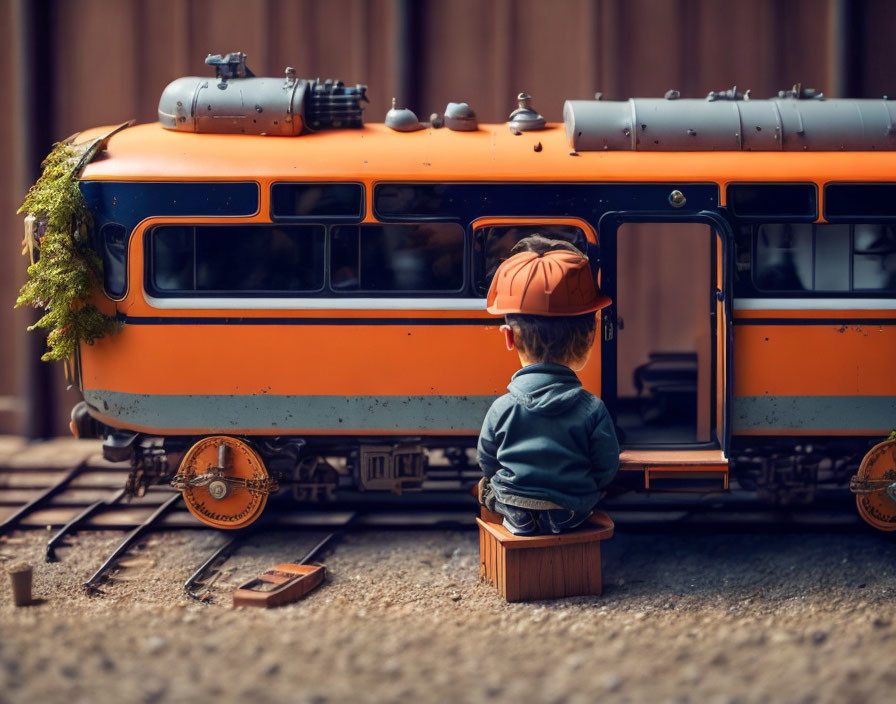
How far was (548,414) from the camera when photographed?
273 inches

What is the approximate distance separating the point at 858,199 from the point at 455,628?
4.23m

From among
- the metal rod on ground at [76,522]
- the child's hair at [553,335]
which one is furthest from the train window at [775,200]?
the metal rod on ground at [76,522]

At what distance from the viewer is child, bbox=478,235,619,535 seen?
6.94 m

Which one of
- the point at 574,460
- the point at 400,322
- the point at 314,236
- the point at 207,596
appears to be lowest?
the point at 207,596

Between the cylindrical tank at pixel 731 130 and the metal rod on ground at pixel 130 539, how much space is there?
14.4 ft

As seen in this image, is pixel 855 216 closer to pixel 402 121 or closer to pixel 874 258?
pixel 874 258

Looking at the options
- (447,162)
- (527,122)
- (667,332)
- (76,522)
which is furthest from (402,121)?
(76,522)

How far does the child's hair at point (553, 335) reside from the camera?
698 cm

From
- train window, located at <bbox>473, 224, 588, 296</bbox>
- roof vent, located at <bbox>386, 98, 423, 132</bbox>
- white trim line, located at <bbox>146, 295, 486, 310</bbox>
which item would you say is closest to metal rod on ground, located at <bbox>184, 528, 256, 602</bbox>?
white trim line, located at <bbox>146, 295, 486, 310</bbox>

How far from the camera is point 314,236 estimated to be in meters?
8.10

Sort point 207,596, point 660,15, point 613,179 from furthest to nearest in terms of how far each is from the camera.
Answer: point 660,15 < point 613,179 < point 207,596

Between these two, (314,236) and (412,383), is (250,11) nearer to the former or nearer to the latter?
(314,236)

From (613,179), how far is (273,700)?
176 inches

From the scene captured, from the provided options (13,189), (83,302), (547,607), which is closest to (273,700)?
(547,607)
